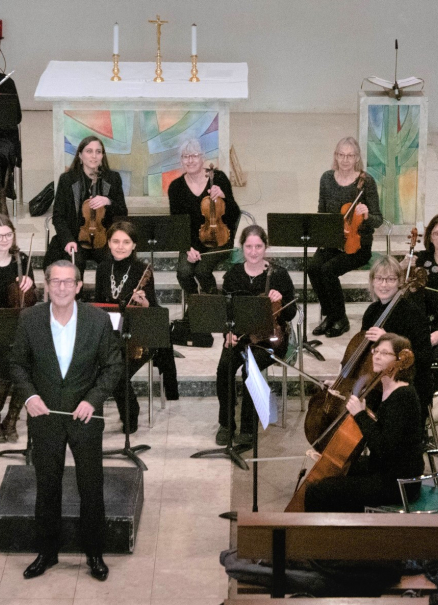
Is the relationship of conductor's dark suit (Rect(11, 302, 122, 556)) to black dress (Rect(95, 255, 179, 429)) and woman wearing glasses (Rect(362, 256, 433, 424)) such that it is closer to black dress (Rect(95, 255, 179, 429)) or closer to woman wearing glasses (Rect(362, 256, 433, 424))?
black dress (Rect(95, 255, 179, 429))

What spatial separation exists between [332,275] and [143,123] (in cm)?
185

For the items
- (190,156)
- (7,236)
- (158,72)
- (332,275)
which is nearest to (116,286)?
(7,236)

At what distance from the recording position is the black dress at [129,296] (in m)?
6.48

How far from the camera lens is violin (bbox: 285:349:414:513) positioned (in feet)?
16.7

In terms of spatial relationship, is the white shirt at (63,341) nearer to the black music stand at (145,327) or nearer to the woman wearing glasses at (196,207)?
the black music stand at (145,327)

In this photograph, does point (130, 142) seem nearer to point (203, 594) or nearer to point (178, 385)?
point (178, 385)

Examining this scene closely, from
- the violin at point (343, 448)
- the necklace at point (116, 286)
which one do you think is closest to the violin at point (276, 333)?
the necklace at point (116, 286)

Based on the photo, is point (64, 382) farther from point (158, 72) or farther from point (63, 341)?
point (158, 72)

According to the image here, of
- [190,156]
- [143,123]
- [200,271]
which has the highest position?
[143,123]

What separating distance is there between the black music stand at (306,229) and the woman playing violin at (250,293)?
15.5 inches

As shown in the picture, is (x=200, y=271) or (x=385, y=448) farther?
(x=200, y=271)

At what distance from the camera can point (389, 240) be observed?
25.5 ft

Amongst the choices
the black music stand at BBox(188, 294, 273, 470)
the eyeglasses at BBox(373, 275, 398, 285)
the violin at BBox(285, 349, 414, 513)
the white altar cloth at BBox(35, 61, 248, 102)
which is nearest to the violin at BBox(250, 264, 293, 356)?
the black music stand at BBox(188, 294, 273, 470)

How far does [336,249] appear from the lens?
755cm
